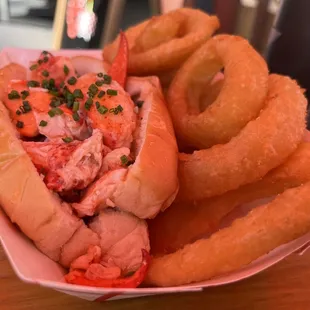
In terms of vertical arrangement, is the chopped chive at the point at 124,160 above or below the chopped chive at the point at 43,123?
below

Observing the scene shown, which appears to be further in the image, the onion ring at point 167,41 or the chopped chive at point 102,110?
the onion ring at point 167,41

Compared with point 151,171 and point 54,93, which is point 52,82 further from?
point 151,171

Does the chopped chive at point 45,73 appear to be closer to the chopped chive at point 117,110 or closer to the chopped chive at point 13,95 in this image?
the chopped chive at point 13,95

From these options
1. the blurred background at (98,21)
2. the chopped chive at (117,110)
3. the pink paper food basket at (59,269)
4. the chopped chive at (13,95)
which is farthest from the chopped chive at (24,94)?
the blurred background at (98,21)

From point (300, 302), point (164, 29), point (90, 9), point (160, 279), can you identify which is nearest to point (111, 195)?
point (160, 279)

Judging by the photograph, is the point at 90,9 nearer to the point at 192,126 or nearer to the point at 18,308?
the point at 192,126

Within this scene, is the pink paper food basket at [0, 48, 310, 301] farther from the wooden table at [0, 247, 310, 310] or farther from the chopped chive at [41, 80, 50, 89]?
the chopped chive at [41, 80, 50, 89]

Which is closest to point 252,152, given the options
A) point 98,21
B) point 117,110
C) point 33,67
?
point 117,110

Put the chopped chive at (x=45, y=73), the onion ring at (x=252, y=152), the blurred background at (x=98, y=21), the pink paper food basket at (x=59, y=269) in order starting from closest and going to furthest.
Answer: the pink paper food basket at (x=59, y=269)
the onion ring at (x=252, y=152)
the chopped chive at (x=45, y=73)
the blurred background at (x=98, y=21)
